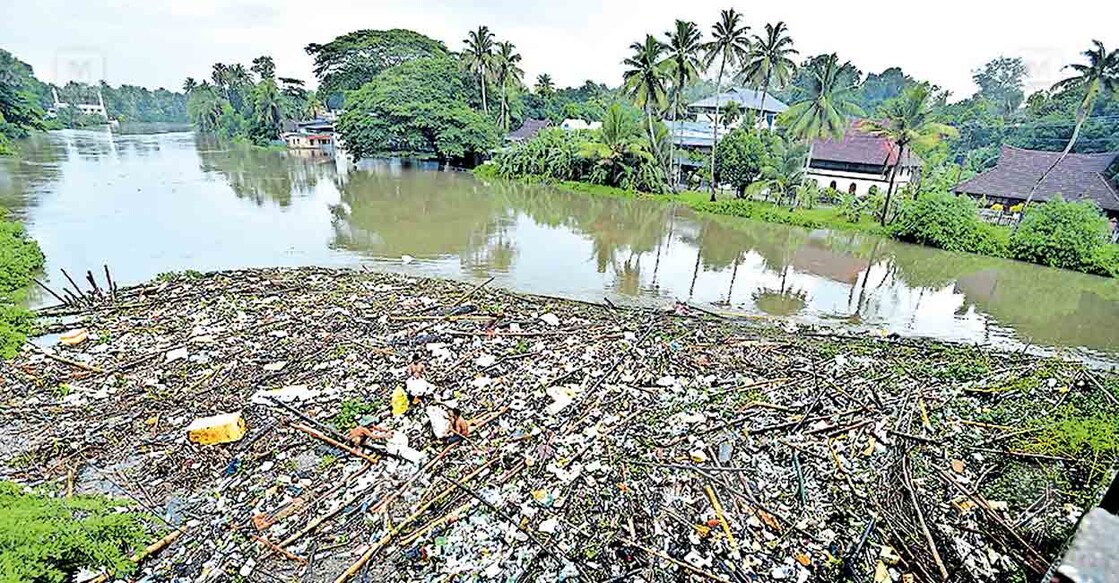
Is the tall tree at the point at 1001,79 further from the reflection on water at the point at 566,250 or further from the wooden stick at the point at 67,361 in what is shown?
the wooden stick at the point at 67,361

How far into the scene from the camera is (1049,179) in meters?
19.5

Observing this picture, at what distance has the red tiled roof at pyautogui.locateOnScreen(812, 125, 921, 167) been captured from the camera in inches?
968

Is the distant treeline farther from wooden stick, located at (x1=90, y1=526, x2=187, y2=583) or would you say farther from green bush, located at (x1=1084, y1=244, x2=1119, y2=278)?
green bush, located at (x1=1084, y1=244, x2=1119, y2=278)

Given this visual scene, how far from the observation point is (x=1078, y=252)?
14.5 m

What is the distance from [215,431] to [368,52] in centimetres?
4152

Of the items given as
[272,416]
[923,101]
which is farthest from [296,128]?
[272,416]

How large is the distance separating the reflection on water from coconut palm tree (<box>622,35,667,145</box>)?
415cm

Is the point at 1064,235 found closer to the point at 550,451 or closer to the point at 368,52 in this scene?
the point at 550,451

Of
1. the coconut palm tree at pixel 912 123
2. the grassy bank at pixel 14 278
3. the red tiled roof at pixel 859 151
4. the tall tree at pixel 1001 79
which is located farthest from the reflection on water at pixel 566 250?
the tall tree at pixel 1001 79

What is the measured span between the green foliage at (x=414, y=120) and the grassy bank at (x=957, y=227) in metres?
13.9

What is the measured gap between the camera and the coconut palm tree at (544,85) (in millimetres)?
43938

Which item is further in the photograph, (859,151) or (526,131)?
(526,131)

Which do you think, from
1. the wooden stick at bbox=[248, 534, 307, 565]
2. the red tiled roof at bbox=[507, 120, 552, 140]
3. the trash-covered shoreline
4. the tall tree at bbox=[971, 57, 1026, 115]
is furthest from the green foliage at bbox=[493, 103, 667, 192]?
the tall tree at bbox=[971, 57, 1026, 115]

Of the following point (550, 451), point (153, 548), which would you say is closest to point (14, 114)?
point (153, 548)
